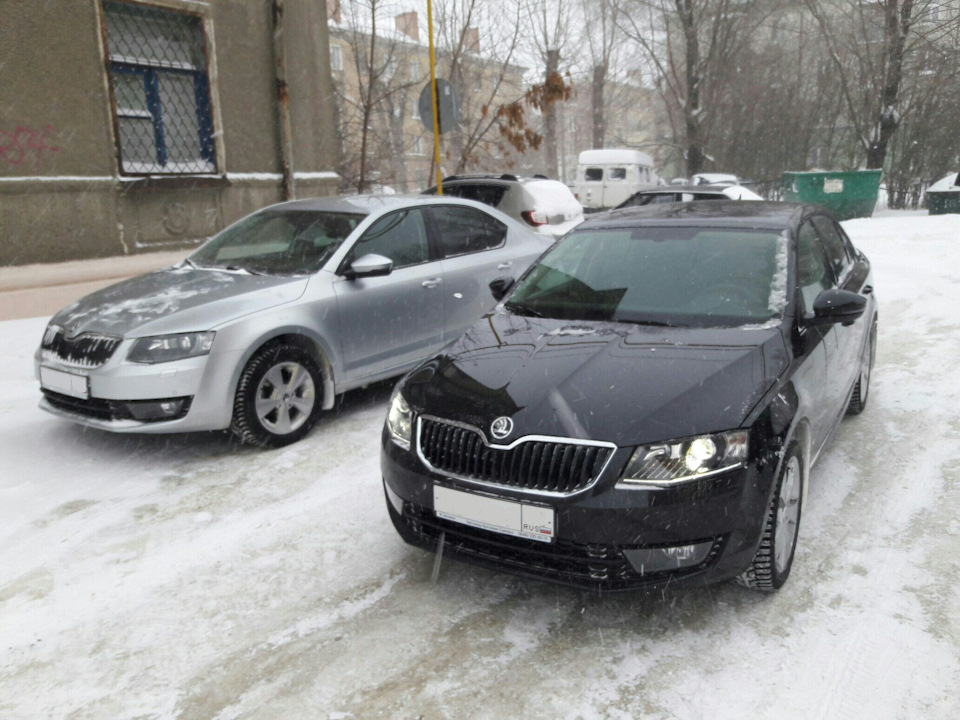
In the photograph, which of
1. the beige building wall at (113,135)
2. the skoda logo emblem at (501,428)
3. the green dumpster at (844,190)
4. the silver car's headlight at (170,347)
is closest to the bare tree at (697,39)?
the green dumpster at (844,190)

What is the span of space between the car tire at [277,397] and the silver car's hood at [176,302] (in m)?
0.33

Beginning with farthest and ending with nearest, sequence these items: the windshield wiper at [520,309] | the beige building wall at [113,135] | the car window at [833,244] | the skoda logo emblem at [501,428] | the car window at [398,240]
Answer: the beige building wall at [113,135]
the car window at [398,240]
the car window at [833,244]
the windshield wiper at [520,309]
the skoda logo emblem at [501,428]

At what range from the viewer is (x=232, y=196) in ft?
37.4

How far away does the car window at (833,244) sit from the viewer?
4566mm

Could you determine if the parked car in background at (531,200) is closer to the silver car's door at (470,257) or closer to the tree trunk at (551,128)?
the silver car's door at (470,257)

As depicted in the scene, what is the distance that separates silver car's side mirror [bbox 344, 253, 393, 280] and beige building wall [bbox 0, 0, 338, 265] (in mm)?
6035

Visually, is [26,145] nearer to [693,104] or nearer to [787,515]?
[787,515]

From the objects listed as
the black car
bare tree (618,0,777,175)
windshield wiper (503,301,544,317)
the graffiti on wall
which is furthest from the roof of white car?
windshield wiper (503,301,544,317)

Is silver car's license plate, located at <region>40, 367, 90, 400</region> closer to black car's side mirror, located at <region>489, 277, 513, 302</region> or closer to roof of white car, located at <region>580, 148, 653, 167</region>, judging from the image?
black car's side mirror, located at <region>489, 277, 513, 302</region>

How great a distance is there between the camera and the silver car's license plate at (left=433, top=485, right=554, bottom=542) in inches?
109

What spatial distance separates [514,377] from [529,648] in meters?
1.03

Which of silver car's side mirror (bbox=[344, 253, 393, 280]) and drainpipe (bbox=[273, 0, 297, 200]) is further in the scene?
drainpipe (bbox=[273, 0, 297, 200])

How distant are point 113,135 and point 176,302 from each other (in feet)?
20.5

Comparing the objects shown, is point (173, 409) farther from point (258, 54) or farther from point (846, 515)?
point (258, 54)
